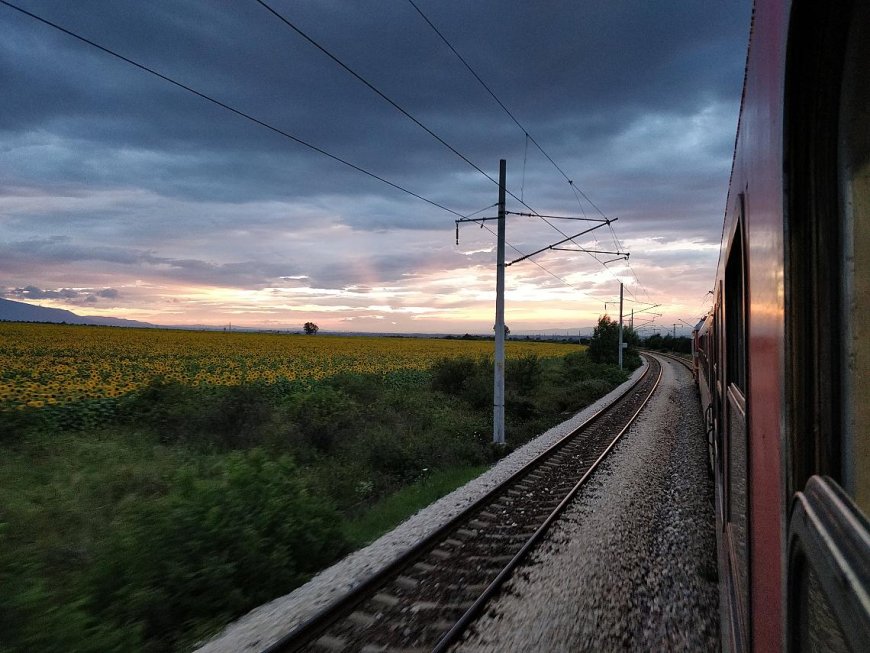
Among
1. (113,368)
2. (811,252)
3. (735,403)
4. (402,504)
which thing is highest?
(811,252)

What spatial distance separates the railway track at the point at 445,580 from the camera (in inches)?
186

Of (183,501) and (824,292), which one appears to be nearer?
(824,292)

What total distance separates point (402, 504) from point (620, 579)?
171 inches

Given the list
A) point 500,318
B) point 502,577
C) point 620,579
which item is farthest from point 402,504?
point 500,318

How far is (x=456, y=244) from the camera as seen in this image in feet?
49.1

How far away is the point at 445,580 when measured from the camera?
5.91m

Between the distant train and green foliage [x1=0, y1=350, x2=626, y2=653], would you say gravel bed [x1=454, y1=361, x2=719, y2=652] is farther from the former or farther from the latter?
the distant train

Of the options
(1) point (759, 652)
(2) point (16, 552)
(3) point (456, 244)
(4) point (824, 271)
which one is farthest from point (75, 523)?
(3) point (456, 244)

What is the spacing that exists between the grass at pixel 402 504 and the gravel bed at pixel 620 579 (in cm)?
243

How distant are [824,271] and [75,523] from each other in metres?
7.08

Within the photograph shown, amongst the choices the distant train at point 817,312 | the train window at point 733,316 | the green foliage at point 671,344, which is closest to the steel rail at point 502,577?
the train window at point 733,316

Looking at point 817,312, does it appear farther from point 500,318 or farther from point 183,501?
point 500,318

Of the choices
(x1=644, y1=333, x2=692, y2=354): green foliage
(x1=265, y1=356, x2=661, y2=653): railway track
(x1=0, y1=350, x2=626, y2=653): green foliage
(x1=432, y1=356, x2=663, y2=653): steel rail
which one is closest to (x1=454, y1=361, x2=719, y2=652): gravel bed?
(x1=432, y1=356, x2=663, y2=653): steel rail

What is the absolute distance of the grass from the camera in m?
8.13
